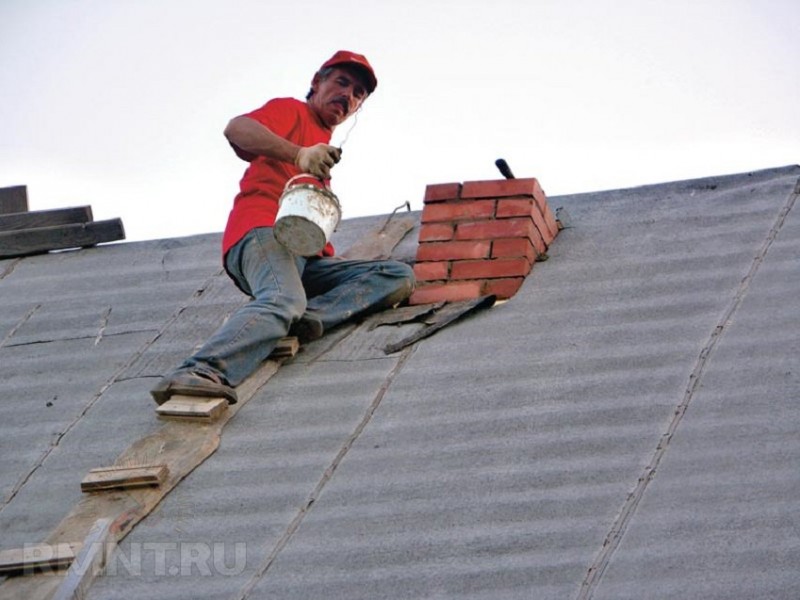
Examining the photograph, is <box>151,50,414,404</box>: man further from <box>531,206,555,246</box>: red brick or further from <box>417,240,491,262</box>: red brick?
<box>531,206,555,246</box>: red brick

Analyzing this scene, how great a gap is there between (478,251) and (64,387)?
1651mm

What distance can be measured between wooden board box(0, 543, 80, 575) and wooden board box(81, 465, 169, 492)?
0.37 meters

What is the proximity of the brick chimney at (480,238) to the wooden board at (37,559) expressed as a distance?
6.80ft

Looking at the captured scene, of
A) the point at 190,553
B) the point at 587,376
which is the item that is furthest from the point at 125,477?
the point at 587,376

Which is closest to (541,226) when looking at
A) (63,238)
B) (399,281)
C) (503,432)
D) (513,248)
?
(513,248)

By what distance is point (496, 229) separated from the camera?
5.89 meters

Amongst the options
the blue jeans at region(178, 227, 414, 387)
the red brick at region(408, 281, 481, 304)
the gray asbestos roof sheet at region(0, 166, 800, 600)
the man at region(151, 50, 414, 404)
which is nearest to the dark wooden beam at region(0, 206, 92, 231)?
the gray asbestos roof sheet at region(0, 166, 800, 600)

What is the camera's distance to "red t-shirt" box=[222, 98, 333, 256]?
577cm

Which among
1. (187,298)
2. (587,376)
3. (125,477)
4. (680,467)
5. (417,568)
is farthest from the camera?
(187,298)

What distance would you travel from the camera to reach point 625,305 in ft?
17.3

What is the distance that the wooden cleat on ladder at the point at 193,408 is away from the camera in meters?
4.83

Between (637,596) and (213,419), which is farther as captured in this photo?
(213,419)

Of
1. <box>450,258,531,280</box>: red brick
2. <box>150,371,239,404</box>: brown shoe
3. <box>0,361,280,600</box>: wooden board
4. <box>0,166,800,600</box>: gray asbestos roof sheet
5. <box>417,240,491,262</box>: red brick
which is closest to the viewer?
<box>0,166,800,600</box>: gray asbestos roof sheet

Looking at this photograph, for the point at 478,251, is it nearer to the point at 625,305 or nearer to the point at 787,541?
the point at 625,305
